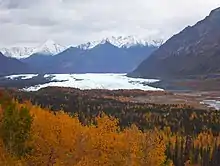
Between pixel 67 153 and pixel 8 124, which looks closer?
pixel 67 153

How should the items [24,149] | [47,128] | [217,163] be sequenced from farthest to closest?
[217,163]
[47,128]
[24,149]

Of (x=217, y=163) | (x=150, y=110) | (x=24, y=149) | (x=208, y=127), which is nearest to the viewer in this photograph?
(x=24, y=149)

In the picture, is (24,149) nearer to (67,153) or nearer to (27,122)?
(27,122)

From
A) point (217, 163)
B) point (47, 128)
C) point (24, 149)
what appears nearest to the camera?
point (24, 149)

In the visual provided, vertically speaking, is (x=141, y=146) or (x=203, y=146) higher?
(x=141, y=146)

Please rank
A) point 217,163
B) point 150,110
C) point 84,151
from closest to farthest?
point 84,151
point 217,163
point 150,110

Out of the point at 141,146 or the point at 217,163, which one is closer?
the point at 141,146

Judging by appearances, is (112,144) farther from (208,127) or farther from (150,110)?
(150,110)

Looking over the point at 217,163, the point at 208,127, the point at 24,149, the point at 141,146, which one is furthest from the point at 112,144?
the point at 208,127

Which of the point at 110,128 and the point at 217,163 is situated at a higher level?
the point at 110,128

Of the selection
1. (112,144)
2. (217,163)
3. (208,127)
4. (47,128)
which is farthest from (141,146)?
(208,127)
